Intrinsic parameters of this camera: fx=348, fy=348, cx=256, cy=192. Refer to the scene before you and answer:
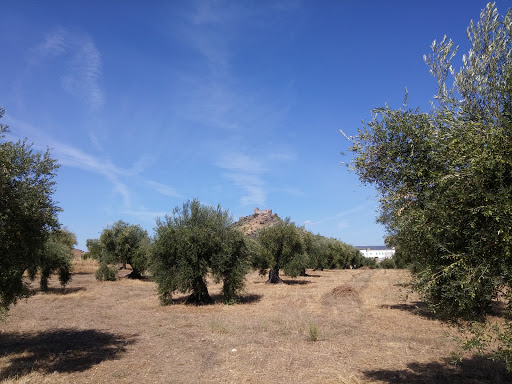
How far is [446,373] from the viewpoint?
32.4ft

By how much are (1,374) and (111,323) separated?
820 cm


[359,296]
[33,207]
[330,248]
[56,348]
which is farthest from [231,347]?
[330,248]

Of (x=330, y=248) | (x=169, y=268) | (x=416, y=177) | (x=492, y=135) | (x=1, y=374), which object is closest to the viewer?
(x=492, y=135)

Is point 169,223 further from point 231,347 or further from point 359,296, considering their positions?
point 359,296

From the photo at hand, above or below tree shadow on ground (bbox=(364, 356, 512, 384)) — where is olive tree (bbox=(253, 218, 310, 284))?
above

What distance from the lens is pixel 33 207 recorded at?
10.1 metres

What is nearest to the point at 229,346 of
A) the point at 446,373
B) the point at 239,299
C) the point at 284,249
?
the point at 446,373

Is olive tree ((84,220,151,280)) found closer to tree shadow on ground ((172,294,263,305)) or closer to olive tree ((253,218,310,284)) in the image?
olive tree ((253,218,310,284))

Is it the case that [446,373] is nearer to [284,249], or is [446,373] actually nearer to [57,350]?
[57,350]

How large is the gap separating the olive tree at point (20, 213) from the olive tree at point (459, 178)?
898cm

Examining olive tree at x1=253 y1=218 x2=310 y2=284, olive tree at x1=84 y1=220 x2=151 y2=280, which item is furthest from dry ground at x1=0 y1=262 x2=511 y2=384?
olive tree at x1=84 y1=220 x2=151 y2=280

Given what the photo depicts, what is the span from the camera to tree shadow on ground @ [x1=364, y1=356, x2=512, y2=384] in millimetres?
9273

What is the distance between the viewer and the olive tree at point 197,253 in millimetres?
22172

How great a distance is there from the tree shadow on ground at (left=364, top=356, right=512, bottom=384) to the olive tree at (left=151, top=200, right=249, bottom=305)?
45.3 feet
